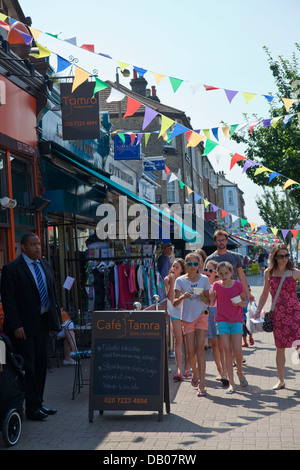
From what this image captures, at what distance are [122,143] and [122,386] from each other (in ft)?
40.1

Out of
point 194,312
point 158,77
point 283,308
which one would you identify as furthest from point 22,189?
point 283,308

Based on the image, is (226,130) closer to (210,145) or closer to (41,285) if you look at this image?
(210,145)

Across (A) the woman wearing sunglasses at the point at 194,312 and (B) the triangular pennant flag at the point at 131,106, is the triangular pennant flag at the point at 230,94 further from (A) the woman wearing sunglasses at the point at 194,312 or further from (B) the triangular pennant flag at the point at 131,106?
(A) the woman wearing sunglasses at the point at 194,312

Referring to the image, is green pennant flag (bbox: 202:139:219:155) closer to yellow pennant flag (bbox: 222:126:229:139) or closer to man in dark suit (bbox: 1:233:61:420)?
yellow pennant flag (bbox: 222:126:229:139)

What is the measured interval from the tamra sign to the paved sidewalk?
5.17 metres

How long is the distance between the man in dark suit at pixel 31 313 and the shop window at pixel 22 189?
3235 millimetres

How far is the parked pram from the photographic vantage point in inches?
206

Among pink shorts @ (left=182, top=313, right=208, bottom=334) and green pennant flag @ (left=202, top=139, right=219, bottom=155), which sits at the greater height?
green pennant flag @ (left=202, top=139, right=219, bottom=155)

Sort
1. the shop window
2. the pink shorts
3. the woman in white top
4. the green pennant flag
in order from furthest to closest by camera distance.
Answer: the green pennant flag → the shop window → the woman in white top → the pink shorts

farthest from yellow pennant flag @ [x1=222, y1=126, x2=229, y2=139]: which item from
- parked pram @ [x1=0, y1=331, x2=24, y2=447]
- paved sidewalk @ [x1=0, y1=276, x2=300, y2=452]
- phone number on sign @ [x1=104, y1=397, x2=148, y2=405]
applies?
parked pram @ [x1=0, y1=331, x2=24, y2=447]

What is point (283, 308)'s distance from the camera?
24.0 ft

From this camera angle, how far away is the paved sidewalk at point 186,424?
518 cm

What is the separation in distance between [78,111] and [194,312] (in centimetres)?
556

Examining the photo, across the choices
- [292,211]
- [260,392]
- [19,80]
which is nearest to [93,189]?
[19,80]
